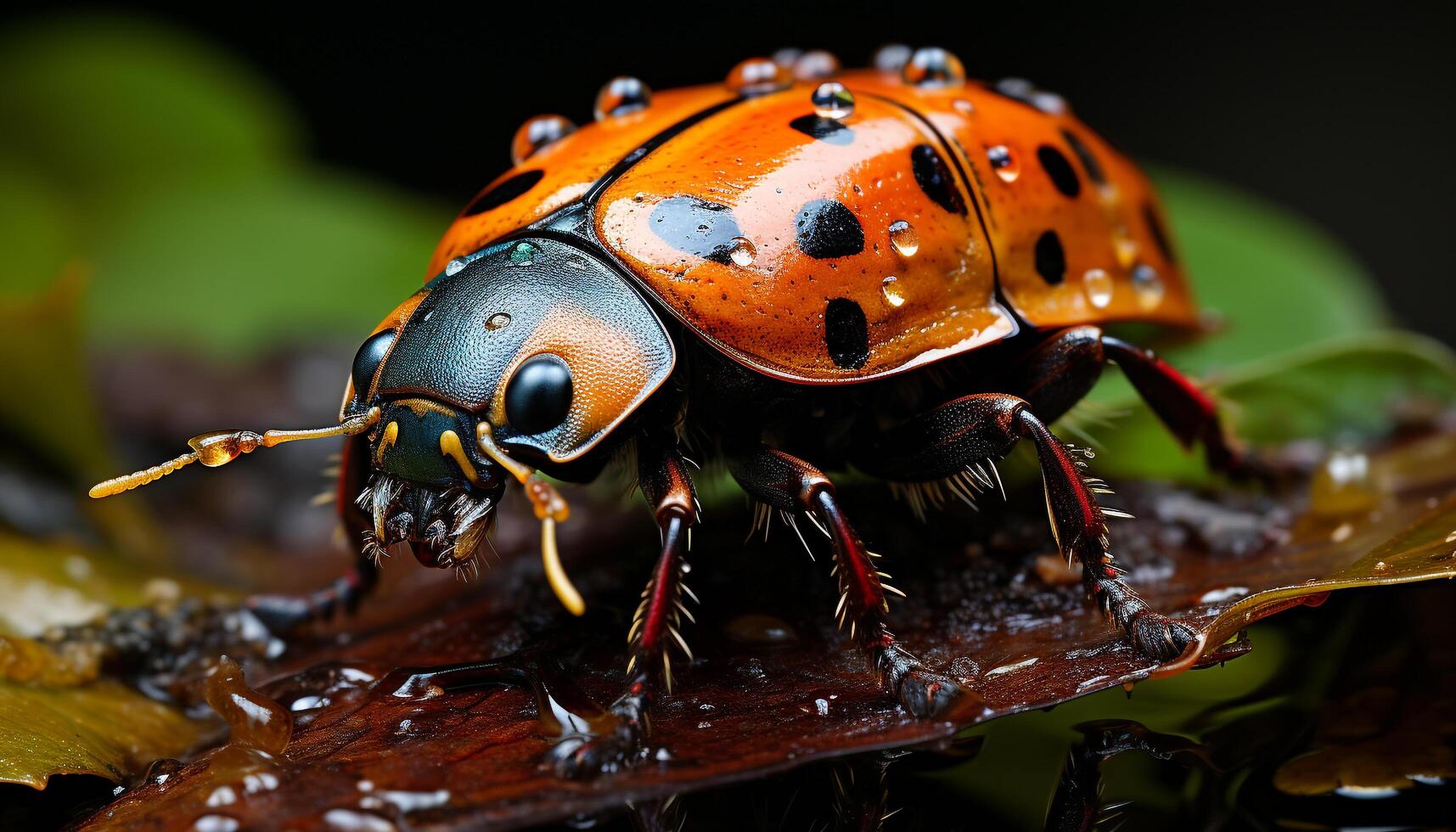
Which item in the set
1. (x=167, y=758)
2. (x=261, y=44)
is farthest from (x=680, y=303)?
(x=261, y=44)

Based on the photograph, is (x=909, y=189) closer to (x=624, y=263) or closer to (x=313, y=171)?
(x=624, y=263)

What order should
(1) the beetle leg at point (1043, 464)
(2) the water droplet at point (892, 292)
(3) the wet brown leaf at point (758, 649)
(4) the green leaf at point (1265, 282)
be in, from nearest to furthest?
(3) the wet brown leaf at point (758, 649) < (1) the beetle leg at point (1043, 464) < (2) the water droplet at point (892, 292) < (4) the green leaf at point (1265, 282)

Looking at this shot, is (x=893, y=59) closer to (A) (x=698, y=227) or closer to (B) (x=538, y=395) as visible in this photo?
(A) (x=698, y=227)

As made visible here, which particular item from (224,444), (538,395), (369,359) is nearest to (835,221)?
(538,395)

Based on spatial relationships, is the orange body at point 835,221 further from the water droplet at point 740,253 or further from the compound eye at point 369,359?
the compound eye at point 369,359

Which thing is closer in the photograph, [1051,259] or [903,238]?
[903,238]

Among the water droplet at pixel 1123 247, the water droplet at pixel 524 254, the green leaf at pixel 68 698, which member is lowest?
the green leaf at pixel 68 698

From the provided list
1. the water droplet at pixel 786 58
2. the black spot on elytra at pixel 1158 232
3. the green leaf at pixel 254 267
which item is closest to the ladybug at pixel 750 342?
the water droplet at pixel 786 58
